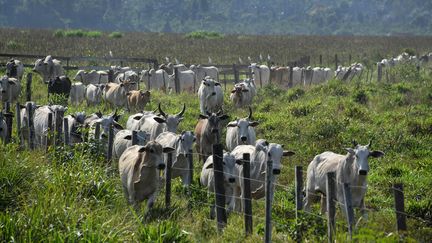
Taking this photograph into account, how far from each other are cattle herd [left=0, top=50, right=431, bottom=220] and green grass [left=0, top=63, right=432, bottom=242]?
1.23 ft

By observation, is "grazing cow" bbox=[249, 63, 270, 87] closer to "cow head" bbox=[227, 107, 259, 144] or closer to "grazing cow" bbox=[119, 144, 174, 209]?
"cow head" bbox=[227, 107, 259, 144]

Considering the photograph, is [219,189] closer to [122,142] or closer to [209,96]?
[122,142]

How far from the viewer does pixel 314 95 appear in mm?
23344

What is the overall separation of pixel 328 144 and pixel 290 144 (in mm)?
885

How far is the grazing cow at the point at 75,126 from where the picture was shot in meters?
15.3

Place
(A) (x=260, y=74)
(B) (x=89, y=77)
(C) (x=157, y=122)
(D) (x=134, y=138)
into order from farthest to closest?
(A) (x=260, y=74) < (B) (x=89, y=77) < (C) (x=157, y=122) < (D) (x=134, y=138)

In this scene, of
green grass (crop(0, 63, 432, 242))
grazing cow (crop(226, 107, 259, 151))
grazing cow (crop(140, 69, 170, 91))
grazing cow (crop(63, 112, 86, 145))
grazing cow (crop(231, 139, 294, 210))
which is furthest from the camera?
grazing cow (crop(140, 69, 170, 91))

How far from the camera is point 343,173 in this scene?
430 inches

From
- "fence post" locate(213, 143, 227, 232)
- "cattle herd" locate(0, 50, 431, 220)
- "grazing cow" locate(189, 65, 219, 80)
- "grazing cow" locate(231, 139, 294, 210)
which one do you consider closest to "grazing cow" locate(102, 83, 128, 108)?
"cattle herd" locate(0, 50, 431, 220)

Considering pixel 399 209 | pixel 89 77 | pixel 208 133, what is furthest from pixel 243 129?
pixel 89 77

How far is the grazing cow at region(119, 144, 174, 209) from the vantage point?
10742mm

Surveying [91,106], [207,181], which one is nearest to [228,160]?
[207,181]

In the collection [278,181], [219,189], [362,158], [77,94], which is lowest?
[278,181]

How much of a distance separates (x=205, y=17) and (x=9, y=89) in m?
145
